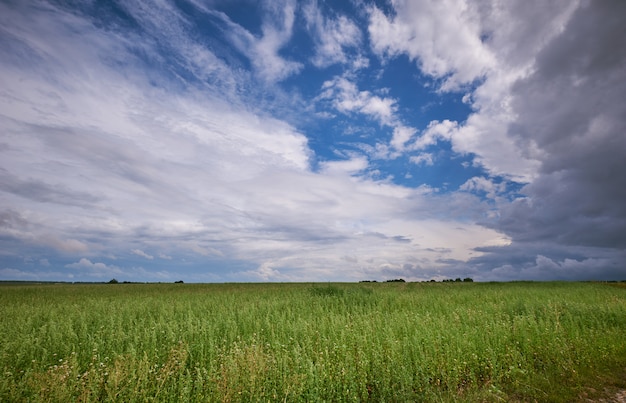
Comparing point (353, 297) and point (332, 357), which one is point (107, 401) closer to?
point (332, 357)

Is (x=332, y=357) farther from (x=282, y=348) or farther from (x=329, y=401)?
(x=329, y=401)

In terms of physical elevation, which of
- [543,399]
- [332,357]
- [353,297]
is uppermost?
[353,297]

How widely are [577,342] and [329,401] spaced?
332 inches

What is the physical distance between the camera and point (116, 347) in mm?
9648

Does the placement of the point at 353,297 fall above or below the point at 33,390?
above

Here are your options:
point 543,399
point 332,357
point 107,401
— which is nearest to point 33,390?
point 107,401

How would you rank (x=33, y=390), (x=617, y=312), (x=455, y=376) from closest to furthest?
(x=33, y=390)
(x=455, y=376)
(x=617, y=312)

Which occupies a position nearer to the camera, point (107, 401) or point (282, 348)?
point (107, 401)

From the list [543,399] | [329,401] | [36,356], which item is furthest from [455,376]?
[36,356]

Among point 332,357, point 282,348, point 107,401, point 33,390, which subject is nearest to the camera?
point 107,401

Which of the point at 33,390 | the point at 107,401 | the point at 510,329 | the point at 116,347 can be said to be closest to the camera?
the point at 107,401

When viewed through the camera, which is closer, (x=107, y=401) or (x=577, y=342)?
(x=107, y=401)

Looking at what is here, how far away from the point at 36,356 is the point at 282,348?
7.00 m

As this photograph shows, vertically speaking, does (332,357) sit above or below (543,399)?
above
